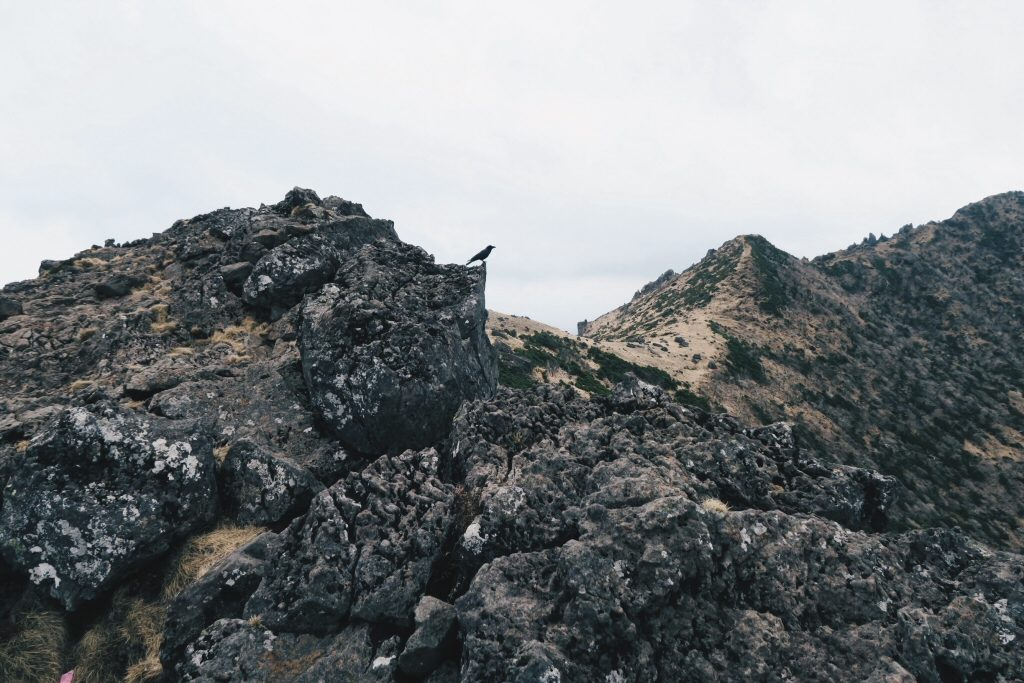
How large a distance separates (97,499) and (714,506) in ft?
48.9

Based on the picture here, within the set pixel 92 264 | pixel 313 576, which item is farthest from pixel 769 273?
pixel 313 576

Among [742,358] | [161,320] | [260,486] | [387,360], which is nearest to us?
[260,486]

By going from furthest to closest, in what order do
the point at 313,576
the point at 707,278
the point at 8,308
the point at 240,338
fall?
the point at 707,278 → the point at 8,308 → the point at 240,338 → the point at 313,576

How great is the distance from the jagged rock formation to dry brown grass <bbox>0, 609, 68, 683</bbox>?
6324cm

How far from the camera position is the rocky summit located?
27.6ft

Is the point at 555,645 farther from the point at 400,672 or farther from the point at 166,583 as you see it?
the point at 166,583

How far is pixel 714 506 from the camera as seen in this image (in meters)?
10.1

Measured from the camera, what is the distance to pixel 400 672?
9.07 meters

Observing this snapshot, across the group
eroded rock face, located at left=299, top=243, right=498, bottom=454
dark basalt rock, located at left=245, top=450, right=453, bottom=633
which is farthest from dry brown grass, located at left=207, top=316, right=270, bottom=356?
dark basalt rock, located at left=245, top=450, right=453, bottom=633

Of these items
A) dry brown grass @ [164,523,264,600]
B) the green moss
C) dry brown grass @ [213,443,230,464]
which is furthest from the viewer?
the green moss

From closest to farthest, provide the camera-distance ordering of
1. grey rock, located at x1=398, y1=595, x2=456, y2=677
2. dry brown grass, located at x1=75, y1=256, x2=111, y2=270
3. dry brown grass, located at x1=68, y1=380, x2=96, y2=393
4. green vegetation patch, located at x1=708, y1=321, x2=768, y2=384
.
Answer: grey rock, located at x1=398, y1=595, x2=456, y2=677, dry brown grass, located at x1=68, y1=380, x2=96, y2=393, dry brown grass, located at x1=75, y1=256, x2=111, y2=270, green vegetation patch, located at x1=708, y1=321, x2=768, y2=384

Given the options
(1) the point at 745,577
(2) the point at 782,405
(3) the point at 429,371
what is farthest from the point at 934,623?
(2) the point at 782,405

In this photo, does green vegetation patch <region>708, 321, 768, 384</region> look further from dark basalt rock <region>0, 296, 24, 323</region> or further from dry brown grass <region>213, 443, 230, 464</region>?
dark basalt rock <region>0, 296, 24, 323</region>

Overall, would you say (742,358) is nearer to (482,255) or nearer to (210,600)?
(482,255)
